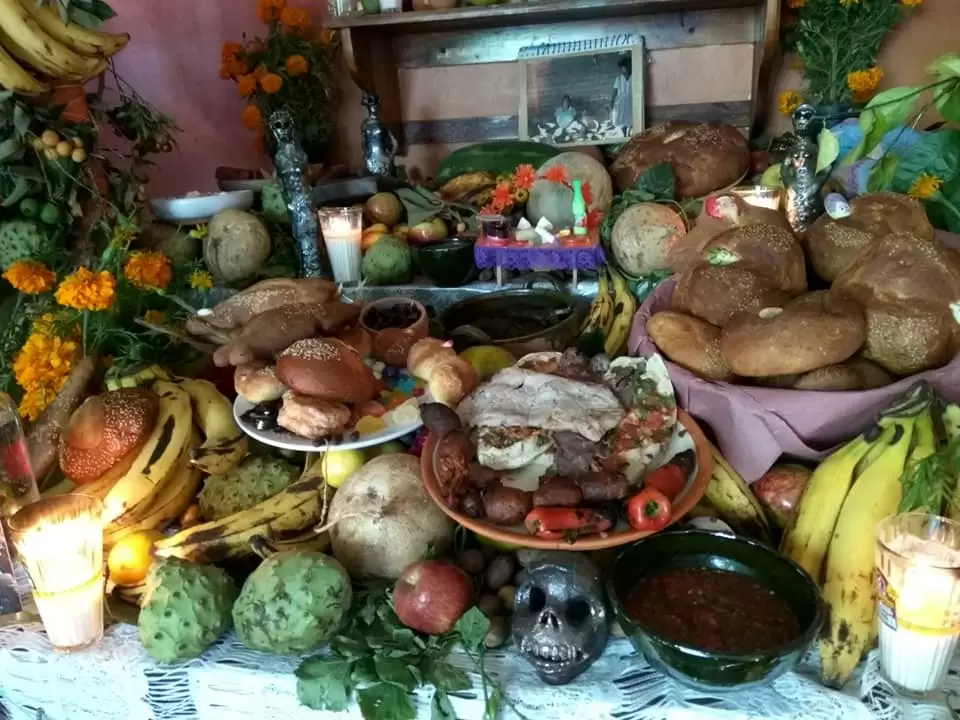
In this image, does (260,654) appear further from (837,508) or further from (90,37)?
(90,37)

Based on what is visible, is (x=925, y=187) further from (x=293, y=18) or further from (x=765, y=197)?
(x=293, y=18)

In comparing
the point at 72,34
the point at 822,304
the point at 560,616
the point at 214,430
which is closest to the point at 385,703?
the point at 560,616

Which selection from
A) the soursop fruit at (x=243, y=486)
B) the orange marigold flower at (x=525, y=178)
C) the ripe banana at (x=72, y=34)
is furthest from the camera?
the orange marigold flower at (x=525, y=178)

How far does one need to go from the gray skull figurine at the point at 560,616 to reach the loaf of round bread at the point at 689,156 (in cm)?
102

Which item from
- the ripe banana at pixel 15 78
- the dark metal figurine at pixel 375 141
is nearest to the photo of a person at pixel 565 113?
the dark metal figurine at pixel 375 141

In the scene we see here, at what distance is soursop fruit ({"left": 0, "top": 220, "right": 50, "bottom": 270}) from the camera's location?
51.6 inches

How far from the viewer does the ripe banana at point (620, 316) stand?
3.96 feet

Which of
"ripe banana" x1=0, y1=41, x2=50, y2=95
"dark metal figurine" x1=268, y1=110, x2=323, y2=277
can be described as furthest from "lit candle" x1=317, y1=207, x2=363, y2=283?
"ripe banana" x1=0, y1=41, x2=50, y2=95

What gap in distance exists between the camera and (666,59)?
1.90 meters

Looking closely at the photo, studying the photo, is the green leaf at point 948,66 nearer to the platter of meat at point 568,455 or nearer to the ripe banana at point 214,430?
the platter of meat at point 568,455

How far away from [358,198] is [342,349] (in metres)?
0.75

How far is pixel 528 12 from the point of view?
176 cm

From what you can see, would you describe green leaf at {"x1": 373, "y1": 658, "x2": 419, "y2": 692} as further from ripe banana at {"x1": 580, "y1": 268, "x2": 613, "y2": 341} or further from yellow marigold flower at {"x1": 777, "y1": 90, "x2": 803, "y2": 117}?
yellow marigold flower at {"x1": 777, "y1": 90, "x2": 803, "y2": 117}

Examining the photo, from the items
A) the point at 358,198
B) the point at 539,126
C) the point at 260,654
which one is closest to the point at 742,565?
the point at 260,654
